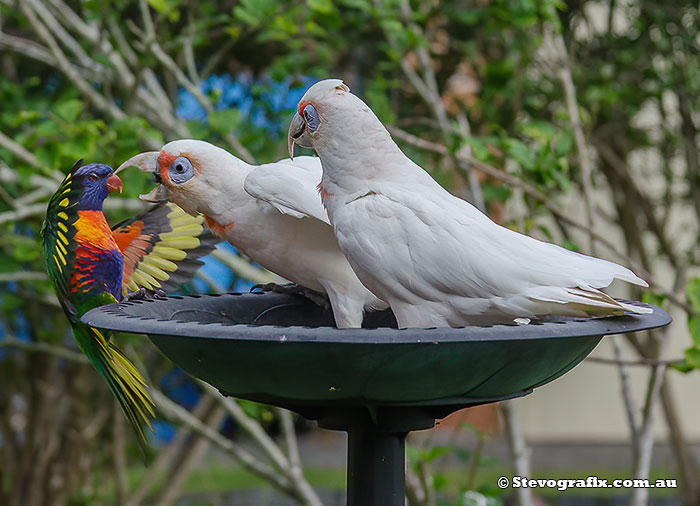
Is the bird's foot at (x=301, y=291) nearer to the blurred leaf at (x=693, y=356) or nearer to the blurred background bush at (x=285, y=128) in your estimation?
the blurred background bush at (x=285, y=128)

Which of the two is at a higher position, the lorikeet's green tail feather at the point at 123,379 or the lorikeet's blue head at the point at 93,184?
the lorikeet's blue head at the point at 93,184

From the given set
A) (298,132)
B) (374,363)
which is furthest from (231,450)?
(374,363)

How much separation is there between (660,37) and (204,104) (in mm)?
1774

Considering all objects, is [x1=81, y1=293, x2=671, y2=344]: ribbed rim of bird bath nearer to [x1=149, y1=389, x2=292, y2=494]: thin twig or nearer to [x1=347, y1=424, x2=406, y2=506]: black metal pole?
[x1=347, y1=424, x2=406, y2=506]: black metal pole

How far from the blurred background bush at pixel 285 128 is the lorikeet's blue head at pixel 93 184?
633 millimetres

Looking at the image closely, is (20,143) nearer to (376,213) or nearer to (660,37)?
(376,213)

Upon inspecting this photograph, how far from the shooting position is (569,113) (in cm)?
244

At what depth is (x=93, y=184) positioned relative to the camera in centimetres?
143

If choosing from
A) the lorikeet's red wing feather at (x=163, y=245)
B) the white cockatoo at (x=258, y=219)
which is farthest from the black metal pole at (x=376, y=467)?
the lorikeet's red wing feather at (x=163, y=245)

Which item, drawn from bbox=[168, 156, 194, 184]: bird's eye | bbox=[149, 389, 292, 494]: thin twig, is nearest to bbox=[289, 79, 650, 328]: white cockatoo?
bbox=[168, 156, 194, 184]: bird's eye

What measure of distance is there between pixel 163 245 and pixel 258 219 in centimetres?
27

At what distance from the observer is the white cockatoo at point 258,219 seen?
146 centimetres

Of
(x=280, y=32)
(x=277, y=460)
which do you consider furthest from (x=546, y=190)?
(x=277, y=460)

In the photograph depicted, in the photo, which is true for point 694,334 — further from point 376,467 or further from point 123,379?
point 123,379
